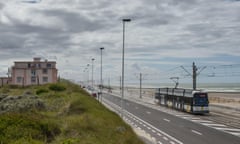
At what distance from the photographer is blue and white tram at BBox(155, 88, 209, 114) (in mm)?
46250

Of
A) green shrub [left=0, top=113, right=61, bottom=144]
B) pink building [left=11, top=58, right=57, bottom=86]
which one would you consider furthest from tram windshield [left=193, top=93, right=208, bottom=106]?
pink building [left=11, top=58, right=57, bottom=86]

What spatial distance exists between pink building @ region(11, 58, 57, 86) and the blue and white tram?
4393 centimetres

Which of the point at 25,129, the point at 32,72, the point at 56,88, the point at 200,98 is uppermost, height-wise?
the point at 32,72

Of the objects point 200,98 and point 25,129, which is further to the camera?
point 200,98

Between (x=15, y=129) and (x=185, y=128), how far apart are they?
19281 mm

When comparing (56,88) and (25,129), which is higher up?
(56,88)

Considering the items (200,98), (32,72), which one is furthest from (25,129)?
(32,72)

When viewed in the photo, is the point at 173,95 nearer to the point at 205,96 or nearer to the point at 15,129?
the point at 205,96

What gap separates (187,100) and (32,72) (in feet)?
188

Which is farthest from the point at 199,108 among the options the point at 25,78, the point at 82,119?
the point at 25,78

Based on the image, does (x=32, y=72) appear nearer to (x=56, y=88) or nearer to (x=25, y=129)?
(x=56, y=88)

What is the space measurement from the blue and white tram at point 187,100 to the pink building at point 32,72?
144 ft

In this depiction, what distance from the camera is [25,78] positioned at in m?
95.6

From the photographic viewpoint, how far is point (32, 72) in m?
95.9
